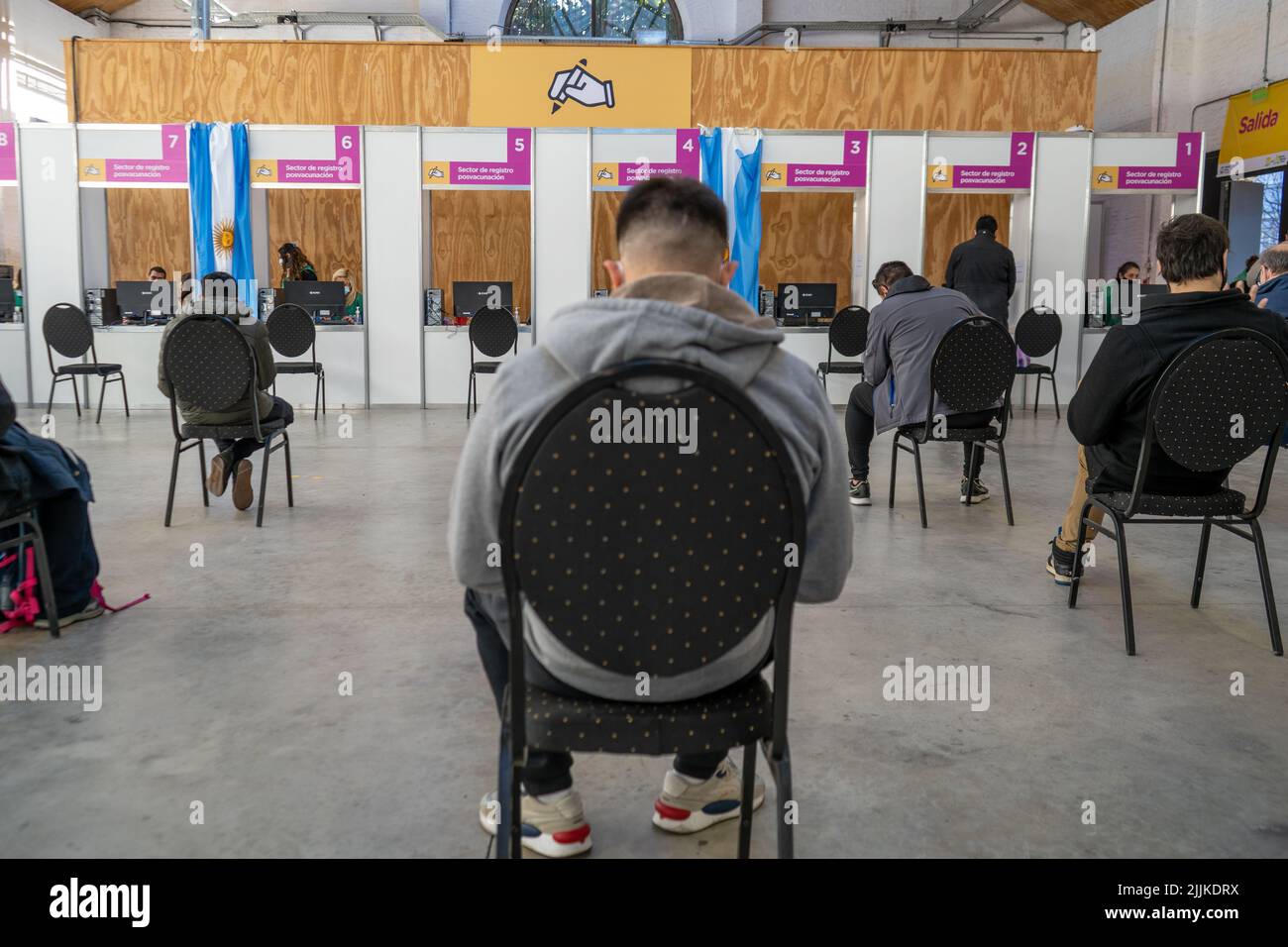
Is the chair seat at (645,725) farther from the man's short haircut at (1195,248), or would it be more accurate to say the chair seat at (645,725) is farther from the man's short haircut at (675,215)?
the man's short haircut at (1195,248)

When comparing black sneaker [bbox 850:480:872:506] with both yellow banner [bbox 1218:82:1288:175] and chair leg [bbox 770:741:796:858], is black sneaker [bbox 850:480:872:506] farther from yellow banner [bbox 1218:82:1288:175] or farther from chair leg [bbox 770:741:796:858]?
yellow banner [bbox 1218:82:1288:175]

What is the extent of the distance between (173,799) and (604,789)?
81 cm

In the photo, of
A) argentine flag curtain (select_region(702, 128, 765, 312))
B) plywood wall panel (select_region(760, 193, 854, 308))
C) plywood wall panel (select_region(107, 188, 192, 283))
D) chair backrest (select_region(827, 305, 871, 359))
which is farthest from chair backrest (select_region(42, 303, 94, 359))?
plywood wall panel (select_region(760, 193, 854, 308))

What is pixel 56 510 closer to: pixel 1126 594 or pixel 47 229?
pixel 1126 594

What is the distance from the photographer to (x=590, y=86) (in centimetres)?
947

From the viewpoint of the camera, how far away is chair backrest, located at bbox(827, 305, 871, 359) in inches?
327

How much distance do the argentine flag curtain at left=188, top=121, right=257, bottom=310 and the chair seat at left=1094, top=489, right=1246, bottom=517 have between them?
7545mm

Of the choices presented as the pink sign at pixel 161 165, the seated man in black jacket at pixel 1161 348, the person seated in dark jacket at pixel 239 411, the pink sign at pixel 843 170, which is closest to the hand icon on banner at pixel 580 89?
the pink sign at pixel 843 170

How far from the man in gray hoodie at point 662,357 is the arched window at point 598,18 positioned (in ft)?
46.1

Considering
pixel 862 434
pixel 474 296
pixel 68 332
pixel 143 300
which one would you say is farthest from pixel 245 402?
pixel 143 300

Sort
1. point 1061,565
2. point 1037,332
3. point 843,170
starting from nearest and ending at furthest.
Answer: point 1061,565
point 1037,332
point 843,170

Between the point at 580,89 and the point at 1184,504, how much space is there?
7801 millimetres

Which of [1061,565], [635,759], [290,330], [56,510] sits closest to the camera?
[635,759]

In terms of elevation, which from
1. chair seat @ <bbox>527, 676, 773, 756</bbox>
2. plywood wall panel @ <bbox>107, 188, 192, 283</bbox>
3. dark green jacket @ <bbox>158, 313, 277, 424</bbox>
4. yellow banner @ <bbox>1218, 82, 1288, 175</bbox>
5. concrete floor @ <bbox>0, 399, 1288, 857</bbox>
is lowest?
concrete floor @ <bbox>0, 399, 1288, 857</bbox>
